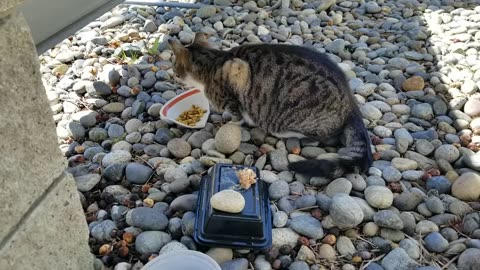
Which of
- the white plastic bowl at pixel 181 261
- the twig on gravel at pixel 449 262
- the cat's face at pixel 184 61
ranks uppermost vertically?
the cat's face at pixel 184 61

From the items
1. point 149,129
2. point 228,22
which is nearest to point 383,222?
point 149,129

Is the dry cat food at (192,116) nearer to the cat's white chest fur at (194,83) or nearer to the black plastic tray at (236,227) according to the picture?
the cat's white chest fur at (194,83)

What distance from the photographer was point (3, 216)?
1356 mm

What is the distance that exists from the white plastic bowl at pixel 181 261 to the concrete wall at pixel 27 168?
1.18 feet

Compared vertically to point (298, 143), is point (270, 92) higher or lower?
higher

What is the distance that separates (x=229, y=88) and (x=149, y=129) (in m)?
0.58

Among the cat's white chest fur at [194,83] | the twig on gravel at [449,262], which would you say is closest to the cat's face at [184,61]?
the cat's white chest fur at [194,83]

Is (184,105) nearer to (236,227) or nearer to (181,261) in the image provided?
(236,227)

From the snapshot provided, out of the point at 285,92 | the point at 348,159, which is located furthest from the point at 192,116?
the point at 348,159

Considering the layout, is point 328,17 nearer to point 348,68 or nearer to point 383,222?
point 348,68

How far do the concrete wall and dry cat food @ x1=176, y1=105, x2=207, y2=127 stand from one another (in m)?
1.25

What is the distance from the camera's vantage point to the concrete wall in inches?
51.8

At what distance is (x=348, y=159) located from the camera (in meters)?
2.41

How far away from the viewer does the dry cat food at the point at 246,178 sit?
2.16 metres
